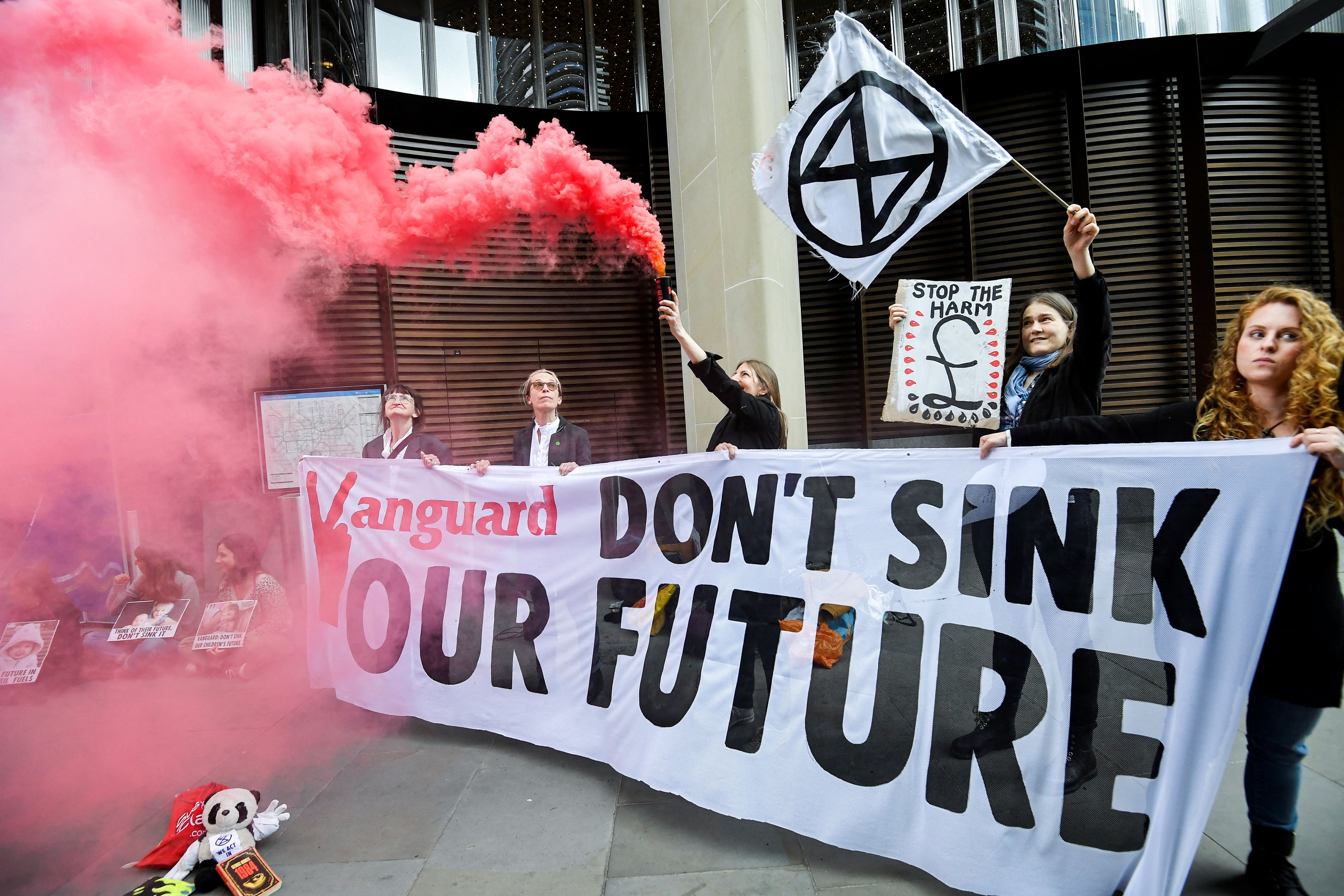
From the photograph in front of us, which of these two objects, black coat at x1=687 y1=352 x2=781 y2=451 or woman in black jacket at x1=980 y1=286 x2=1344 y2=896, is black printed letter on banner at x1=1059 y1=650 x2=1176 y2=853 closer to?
woman in black jacket at x1=980 y1=286 x2=1344 y2=896

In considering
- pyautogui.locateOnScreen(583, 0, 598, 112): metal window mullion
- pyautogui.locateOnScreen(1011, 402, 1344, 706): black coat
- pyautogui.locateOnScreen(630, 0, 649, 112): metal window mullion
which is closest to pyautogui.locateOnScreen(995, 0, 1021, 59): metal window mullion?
pyautogui.locateOnScreen(630, 0, 649, 112): metal window mullion

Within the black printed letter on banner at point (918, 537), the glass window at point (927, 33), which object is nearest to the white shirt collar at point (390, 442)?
the black printed letter on banner at point (918, 537)

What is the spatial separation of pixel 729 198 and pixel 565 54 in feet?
11.8

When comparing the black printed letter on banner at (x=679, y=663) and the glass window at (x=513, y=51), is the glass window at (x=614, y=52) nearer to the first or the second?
the glass window at (x=513, y=51)

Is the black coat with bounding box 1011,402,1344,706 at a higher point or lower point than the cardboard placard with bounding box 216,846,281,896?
higher

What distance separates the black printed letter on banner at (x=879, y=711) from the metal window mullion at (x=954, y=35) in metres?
7.48

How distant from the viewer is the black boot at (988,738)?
2.15m

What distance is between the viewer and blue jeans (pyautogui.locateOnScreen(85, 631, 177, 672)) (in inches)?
179

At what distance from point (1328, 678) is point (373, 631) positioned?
371 centimetres

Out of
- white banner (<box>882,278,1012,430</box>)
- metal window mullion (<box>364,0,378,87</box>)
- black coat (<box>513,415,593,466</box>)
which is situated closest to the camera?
black coat (<box>513,415,593,466</box>)

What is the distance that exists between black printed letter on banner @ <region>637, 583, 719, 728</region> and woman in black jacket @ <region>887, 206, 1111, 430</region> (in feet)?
5.01

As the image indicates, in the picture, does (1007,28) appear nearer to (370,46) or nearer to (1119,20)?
(1119,20)

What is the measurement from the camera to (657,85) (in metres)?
7.96

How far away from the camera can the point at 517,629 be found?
331 cm
